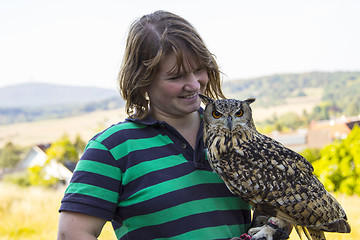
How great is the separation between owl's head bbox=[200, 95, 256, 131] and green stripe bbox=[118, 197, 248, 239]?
14.8 inches

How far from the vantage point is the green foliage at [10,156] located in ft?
109

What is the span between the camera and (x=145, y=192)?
1.49m

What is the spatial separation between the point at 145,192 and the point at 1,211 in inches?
264

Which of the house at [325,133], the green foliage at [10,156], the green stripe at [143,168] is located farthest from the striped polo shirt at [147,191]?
the green foliage at [10,156]

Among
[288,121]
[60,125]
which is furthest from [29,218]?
[60,125]

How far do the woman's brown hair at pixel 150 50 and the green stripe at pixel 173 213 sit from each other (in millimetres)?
447

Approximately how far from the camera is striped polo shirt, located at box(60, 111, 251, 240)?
1.47m

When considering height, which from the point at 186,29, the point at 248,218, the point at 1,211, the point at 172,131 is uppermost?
the point at 186,29

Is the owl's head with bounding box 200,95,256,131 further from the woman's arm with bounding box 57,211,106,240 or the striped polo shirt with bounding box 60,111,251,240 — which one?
the woman's arm with bounding box 57,211,106,240

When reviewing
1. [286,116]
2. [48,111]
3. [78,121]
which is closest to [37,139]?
[78,121]

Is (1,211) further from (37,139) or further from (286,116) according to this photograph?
(37,139)

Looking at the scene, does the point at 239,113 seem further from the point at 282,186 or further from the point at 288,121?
the point at 288,121

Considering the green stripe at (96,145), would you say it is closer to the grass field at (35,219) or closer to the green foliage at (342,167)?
the grass field at (35,219)

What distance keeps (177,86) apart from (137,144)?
30cm
